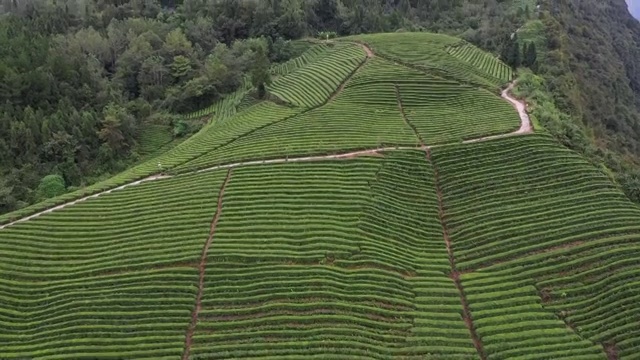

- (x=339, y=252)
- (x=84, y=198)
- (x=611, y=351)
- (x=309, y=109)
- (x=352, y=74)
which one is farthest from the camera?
(x=352, y=74)

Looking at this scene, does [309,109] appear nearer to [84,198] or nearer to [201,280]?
[84,198]

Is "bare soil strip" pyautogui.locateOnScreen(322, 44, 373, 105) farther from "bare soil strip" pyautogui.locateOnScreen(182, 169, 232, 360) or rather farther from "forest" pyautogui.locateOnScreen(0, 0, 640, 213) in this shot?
"bare soil strip" pyautogui.locateOnScreen(182, 169, 232, 360)

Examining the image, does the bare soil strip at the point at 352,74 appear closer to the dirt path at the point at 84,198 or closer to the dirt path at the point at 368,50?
the dirt path at the point at 368,50

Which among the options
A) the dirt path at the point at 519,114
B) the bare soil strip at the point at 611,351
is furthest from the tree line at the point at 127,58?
the bare soil strip at the point at 611,351

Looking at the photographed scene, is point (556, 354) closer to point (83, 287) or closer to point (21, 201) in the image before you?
point (83, 287)

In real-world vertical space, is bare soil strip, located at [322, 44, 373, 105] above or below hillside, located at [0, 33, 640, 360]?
above

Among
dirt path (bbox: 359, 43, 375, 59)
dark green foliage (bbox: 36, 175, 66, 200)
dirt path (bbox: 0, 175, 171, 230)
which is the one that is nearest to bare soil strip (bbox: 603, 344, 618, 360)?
dirt path (bbox: 0, 175, 171, 230)

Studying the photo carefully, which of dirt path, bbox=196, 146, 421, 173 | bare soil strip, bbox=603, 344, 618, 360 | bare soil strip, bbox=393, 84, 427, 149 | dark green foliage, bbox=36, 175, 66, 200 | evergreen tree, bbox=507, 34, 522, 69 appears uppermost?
evergreen tree, bbox=507, 34, 522, 69

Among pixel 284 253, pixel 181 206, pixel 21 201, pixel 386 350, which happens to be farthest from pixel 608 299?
pixel 21 201

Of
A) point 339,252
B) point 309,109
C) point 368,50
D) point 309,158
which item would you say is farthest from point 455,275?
point 368,50
